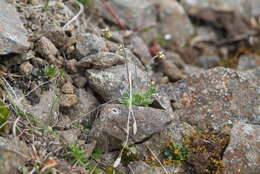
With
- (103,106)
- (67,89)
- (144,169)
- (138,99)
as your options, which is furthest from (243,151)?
(67,89)

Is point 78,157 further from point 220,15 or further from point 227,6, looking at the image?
point 227,6

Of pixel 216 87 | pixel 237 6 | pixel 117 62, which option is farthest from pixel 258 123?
pixel 237 6

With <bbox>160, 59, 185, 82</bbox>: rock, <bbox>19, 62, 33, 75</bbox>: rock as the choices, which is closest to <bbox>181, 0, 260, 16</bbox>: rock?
<bbox>160, 59, 185, 82</bbox>: rock

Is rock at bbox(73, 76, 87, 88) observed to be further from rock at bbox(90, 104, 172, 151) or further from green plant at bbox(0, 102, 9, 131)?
green plant at bbox(0, 102, 9, 131)

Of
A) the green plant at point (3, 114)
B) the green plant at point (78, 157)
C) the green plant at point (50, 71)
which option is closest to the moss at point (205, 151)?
the green plant at point (78, 157)

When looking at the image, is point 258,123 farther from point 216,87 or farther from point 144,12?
point 144,12

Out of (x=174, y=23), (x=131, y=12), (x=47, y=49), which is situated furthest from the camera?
(x=174, y=23)

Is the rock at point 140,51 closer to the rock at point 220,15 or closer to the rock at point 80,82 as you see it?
the rock at point 80,82
